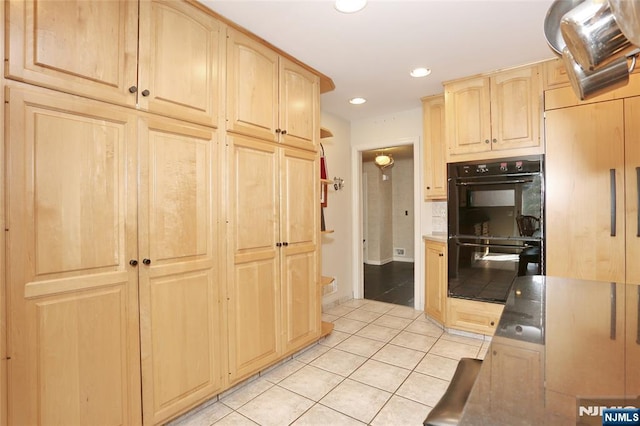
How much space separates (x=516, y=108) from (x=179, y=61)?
2.68m

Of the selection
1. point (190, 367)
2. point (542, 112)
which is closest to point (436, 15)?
point (542, 112)

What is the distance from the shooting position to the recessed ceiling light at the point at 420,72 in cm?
271

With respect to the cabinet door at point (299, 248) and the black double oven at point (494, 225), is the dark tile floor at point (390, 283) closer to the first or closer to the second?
the black double oven at point (494, 225)

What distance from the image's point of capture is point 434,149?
3.40 meters

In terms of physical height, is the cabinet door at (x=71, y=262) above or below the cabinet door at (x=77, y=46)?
below

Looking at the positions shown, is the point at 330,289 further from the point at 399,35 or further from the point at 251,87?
the point at 399,35

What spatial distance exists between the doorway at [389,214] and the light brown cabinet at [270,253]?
11.8ft

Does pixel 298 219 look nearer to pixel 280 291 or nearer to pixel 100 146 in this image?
pixel 280 291

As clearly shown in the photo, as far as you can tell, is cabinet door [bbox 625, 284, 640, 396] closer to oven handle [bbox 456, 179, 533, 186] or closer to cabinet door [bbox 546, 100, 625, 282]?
cabinet door [bbox 546, 100, 625, 282]

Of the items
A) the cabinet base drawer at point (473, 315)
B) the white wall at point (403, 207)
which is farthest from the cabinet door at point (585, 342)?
the white wall at point (403, 207)

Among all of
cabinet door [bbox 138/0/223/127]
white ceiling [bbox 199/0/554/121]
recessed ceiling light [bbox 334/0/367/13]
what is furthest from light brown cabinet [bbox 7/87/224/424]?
recessed ceiling light [bbox 334/0/367/13]

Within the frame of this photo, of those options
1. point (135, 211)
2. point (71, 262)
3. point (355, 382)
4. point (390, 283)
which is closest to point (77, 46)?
point (135, 211)

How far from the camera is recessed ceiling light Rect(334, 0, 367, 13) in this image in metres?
1.80

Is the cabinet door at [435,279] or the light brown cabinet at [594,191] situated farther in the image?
the cabinet door at [435,279]
